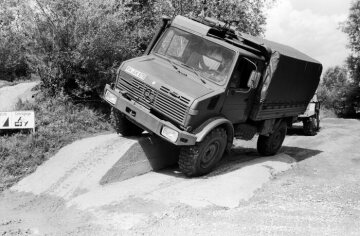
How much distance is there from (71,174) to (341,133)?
12.7 metres

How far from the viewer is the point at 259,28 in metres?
18.4

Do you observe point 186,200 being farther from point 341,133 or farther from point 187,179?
point 341,133

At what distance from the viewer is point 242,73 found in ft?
29.1

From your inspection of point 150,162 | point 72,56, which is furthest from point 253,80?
point 72,56

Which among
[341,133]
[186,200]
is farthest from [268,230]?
[341,133]

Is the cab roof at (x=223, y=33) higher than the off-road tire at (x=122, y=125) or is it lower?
higher

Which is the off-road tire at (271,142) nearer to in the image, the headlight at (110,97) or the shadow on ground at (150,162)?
the shadow on ground at (150,162)

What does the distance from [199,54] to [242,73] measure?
898 millimetres

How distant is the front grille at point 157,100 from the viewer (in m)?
7.87

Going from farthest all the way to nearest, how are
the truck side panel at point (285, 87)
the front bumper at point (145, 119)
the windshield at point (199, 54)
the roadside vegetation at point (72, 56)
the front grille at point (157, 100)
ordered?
the roadside vegetation at point (72, 56) → the truck side panel at point (285, 87) → the windshield at point (199, 54) → the front grille at point (157, 100) → the front bumper at point (145, 119)

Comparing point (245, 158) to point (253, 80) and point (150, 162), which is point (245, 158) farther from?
point (150, 162)

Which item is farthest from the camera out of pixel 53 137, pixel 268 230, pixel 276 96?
pixel 276 96

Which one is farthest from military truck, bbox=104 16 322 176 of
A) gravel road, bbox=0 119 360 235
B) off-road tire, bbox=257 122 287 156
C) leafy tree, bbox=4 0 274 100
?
leafy tree, bbox=4 0 274 100

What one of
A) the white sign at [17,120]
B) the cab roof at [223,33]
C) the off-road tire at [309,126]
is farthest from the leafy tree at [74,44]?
the off-road tire at [309,126]
